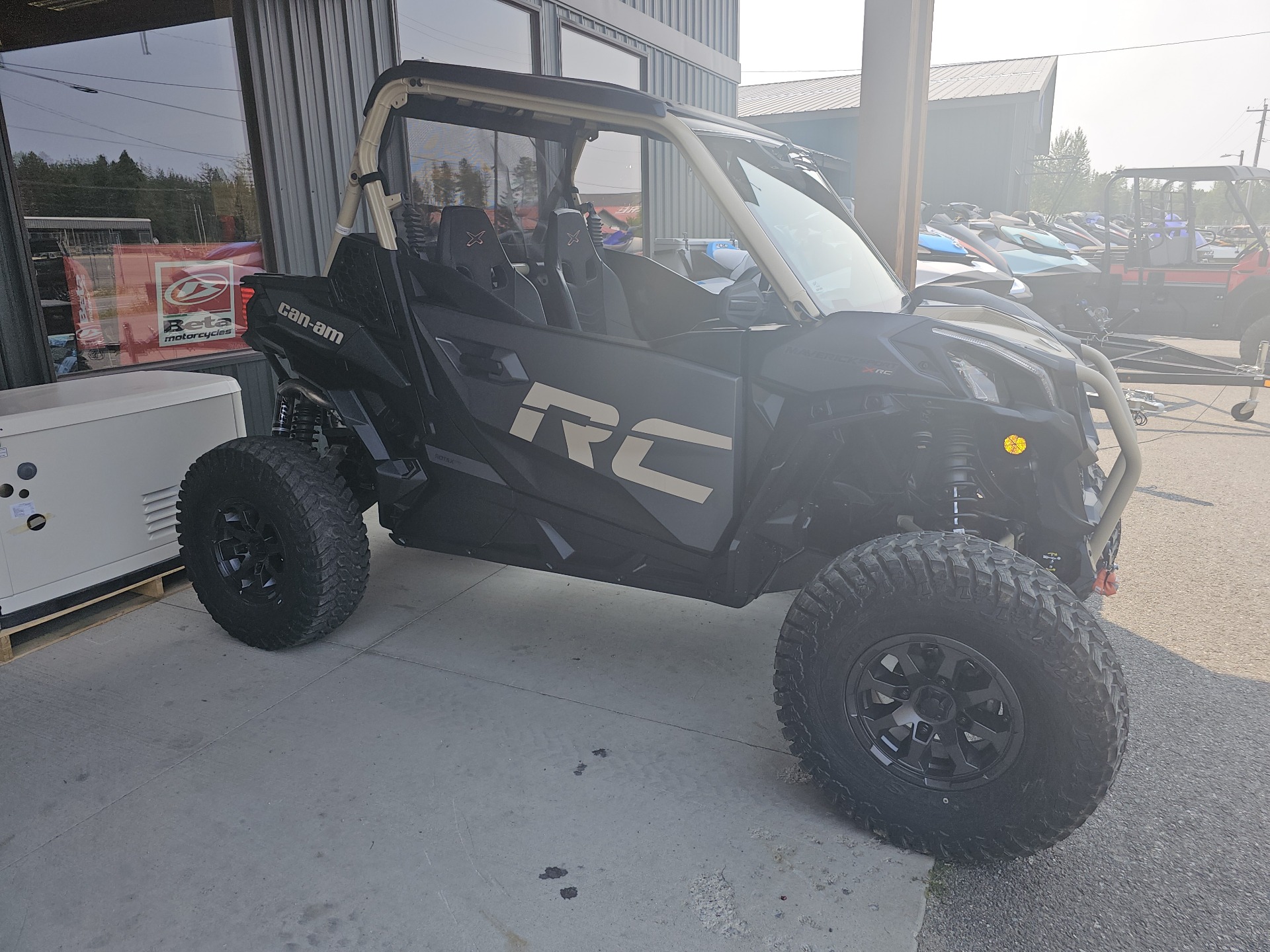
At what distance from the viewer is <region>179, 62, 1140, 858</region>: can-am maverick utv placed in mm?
2104

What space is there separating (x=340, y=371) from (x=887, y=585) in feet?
7.11

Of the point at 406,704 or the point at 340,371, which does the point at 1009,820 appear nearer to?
the point at 406,704

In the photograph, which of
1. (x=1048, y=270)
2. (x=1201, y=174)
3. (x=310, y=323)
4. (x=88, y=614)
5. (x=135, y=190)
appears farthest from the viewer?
(x=1048, y=270)

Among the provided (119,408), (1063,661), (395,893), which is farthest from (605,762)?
(119,408)

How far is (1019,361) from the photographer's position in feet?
7.46

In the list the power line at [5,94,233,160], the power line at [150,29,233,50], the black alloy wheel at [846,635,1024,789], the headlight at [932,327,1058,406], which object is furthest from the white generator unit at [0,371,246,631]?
the headlight at [932,327,1058,406]

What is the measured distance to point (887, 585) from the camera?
6.93ft

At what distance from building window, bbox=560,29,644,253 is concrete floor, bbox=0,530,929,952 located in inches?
182

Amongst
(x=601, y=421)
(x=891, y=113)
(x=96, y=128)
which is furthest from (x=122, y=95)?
(x=891, y=113)

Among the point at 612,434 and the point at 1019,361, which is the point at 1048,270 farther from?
the point at 612,434

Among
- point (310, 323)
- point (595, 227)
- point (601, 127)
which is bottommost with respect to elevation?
point (310, 323)

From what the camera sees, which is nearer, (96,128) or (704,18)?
(96,128)

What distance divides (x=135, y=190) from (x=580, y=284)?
9.28 feet

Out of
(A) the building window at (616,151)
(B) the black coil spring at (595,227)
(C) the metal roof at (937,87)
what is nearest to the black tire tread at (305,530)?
(B) the black coil spring at (595,227)
